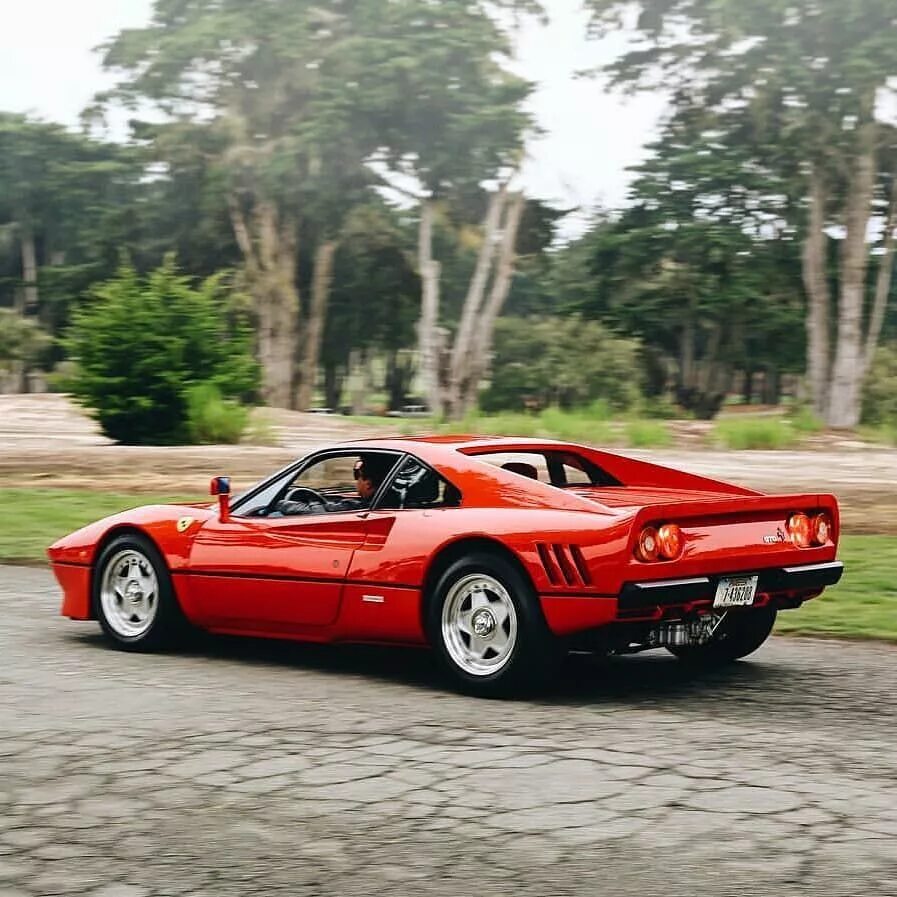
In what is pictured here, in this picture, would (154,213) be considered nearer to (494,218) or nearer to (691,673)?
(494,218)

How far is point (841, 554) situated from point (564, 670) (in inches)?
239

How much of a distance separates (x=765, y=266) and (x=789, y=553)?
40.3 metres

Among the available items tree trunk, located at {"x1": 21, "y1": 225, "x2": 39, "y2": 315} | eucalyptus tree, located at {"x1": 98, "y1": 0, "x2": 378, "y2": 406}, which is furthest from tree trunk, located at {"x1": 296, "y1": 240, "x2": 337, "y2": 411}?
tree trunk, located at {"x1": 21, "y1": 225, "x2": 39, "y2": 315}

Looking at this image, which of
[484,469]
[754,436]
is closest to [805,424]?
[754,436]

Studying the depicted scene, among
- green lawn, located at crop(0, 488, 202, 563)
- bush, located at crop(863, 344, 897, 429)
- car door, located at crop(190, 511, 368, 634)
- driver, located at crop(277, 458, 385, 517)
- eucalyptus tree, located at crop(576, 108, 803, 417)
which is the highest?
eucalyptus tree, located at crop(576, 108, 803, 417)

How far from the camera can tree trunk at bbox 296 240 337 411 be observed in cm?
5400

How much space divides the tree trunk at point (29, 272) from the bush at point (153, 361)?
1275 inches

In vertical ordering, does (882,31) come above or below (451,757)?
above

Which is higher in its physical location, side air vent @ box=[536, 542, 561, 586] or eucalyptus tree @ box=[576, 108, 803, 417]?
eucalyptus tree @ box=[576, 108, 803, 417]

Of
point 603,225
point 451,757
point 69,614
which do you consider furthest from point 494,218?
point 451,757

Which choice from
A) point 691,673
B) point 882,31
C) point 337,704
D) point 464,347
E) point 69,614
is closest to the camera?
point 337,704

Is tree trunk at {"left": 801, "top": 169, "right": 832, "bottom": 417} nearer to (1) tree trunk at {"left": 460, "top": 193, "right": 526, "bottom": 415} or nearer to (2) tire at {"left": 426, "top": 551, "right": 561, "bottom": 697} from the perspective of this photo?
(1) tree trunk at {"left": 460, "top": 193, "right": 526, "bottom": 415}

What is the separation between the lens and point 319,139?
47562mm

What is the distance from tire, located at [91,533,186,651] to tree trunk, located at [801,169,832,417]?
34.1m
